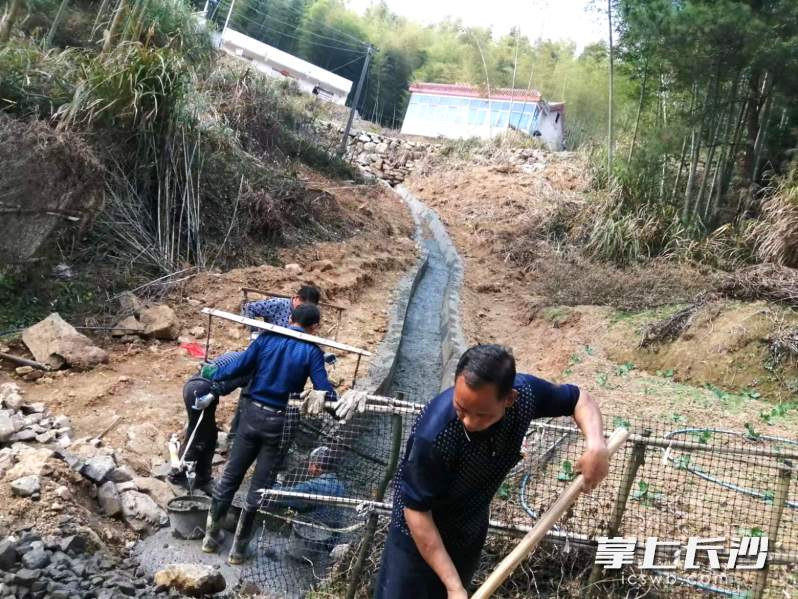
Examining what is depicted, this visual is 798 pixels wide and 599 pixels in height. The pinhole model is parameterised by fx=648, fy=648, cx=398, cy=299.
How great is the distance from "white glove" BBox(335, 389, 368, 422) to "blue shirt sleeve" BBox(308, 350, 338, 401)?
0.44m

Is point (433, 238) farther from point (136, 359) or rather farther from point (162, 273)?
point (136, 359)

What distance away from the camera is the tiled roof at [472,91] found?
29406 mm

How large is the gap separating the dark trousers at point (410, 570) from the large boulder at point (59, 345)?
14.2 feet

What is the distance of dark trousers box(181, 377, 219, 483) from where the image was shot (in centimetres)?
413

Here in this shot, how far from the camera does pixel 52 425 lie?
173 inches

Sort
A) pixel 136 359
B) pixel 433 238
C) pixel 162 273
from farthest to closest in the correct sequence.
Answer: pixel 433 238 < pixel 162 273 < pixel 136 359

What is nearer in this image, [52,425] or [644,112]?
[52,425]

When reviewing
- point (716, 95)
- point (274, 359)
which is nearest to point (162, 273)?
point (274, 359)

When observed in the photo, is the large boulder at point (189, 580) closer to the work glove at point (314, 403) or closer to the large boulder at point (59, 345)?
the work glove at point (314, 403)

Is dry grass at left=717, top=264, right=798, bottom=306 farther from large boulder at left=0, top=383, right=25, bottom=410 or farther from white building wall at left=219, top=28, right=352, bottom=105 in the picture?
white building wall at left=219, top=28, right=352, bottom=105

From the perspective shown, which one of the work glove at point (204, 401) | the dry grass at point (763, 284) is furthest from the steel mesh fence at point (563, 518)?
the dry grass at point (763, 284)

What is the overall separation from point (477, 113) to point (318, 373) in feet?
95.5

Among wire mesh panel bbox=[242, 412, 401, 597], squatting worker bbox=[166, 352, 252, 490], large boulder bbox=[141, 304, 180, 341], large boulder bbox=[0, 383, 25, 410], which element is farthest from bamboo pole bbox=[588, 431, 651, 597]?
large boulder bbox=[141, 304, 180, 341]

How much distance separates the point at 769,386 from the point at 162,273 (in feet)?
21.8
